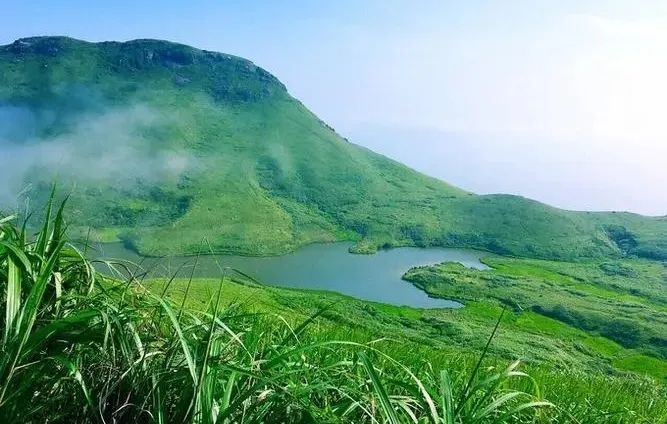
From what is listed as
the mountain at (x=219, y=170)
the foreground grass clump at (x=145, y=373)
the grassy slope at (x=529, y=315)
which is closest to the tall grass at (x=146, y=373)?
the foreground grass clump at (x=145, y=373)

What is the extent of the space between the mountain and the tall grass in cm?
10300

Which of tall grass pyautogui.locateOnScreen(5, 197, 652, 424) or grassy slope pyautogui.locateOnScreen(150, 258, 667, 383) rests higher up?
tall grass pyautogui.locateOnScreen(5, 197, 652, 424)

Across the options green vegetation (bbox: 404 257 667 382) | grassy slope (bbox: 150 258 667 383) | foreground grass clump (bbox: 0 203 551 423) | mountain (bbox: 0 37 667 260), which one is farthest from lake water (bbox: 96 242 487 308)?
foreground grass clump (bbox: 0 203 551 423)

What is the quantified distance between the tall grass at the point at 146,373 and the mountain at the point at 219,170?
103m

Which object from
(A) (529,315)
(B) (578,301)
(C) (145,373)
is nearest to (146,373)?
(C) (145,373)

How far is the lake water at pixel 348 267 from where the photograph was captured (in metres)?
83.3

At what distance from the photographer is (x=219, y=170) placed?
147875 millimetres

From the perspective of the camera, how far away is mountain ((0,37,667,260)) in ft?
399

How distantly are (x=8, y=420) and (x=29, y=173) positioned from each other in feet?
424

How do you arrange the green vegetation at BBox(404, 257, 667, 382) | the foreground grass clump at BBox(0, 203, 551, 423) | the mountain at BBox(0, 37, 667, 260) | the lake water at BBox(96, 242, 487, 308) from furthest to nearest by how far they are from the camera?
the mountain at BBox(0, 37, 667, 260) < the lake water at BBox(96, 242, 487, 308) < the green vegetation at BBox(404, 257, 667, 382) < the foreground grass clump at BBox(0, 203, 551, 423)

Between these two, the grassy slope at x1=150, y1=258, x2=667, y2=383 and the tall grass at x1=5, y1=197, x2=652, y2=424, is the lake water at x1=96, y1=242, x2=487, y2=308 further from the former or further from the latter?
the tall grass at x1=5, y1=197, x2=652, y2=424

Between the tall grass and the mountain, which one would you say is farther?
the mountain

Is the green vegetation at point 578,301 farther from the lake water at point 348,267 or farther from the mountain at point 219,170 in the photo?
the mountain at point 219,170

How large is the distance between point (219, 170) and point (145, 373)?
148362mm
